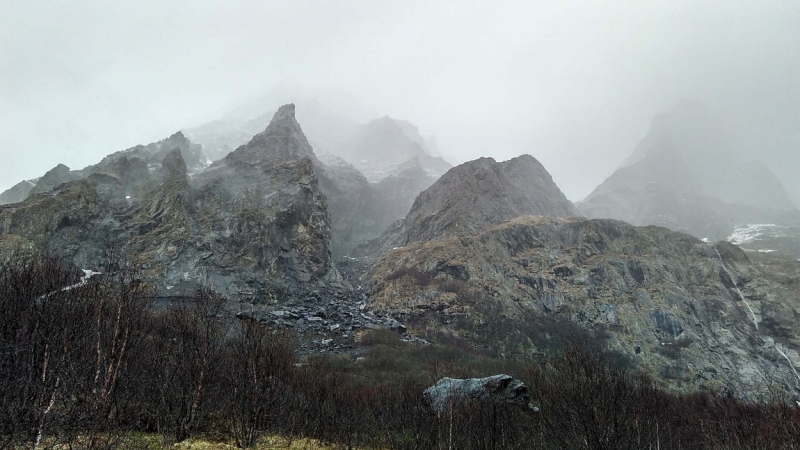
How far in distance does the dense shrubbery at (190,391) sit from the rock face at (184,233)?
121 m

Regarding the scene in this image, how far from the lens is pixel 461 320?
174 meters

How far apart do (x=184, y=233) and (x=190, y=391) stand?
516ft

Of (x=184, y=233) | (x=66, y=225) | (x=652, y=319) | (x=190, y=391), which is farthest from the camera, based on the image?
(x=652, y=319)

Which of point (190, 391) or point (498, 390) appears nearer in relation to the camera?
point (190, 391)

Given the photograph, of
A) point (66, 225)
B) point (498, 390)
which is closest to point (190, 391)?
point (498, 390)

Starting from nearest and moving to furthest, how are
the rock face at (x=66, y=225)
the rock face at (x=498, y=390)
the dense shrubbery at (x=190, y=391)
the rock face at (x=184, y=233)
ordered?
1. the dense shrubbery at (x=190, y=391)
2. the rock face at (x=498, y=390)
3. the rock face at (x=66, y=225)
4. the rock face at (x=184, y=233)

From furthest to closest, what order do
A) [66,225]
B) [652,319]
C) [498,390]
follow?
[652,319] < [66,225] < [498,390]

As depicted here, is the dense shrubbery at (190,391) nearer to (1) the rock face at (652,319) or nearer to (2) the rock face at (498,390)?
(2) the rock face at (498,390)

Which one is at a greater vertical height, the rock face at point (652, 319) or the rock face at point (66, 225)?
the rock face at point (66, 225)

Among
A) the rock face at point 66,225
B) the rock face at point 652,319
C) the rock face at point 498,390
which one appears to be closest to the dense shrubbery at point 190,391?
the rock face at point 498,390

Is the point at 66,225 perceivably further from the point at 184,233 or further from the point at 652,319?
the point at 652,319

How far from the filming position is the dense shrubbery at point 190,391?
65.1ft

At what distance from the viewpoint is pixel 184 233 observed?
6560 inches

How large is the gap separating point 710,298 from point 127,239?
27684 centimetres
